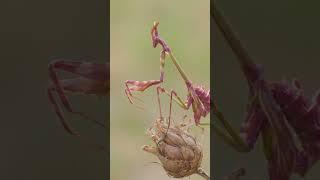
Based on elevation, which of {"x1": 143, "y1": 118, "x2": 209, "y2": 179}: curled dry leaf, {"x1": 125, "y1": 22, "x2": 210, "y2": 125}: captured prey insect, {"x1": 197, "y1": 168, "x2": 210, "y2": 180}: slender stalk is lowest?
{"x1": 197, "y1": 168, "x2": 210, "y2": 180}: slender stalk

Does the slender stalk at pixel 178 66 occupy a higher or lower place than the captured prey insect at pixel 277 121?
higher

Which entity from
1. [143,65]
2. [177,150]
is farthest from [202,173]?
[143,65]

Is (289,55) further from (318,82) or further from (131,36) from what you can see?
(131,36)

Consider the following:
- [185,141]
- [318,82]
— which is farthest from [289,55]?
[185,141]
